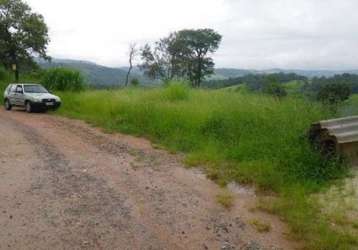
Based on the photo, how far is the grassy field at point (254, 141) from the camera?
598 cm

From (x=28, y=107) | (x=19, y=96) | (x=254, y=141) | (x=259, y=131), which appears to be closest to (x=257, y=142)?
(x=254, y=141)

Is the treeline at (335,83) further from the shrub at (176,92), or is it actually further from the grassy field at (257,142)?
the shrub at (176,92)

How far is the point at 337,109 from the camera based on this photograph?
10.1 m

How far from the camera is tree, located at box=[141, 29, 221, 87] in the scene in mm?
54969

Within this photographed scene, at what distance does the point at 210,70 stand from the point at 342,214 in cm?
5110

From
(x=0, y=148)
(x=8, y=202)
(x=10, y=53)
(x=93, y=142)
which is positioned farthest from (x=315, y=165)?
(x=10, y=53)

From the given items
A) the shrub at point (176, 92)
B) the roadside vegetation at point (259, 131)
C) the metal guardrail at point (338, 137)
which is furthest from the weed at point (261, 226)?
the shrub at point (176, 92)

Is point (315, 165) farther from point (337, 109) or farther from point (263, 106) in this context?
point (263, 106)

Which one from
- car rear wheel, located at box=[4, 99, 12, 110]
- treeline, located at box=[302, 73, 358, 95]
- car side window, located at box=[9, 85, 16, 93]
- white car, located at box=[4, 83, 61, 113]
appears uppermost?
treeline, located at box=[302, 73, 358, 95]

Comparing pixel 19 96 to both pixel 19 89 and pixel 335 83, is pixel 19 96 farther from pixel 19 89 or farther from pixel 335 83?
pixel 335 83

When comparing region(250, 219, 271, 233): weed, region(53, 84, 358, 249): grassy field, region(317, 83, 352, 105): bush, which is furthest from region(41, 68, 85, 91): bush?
region(250, 219, 271, 233): weed

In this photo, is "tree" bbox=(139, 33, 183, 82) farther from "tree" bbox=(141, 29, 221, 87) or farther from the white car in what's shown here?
the white car

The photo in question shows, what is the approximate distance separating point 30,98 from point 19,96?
1327mm

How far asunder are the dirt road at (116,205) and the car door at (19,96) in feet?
37.6
